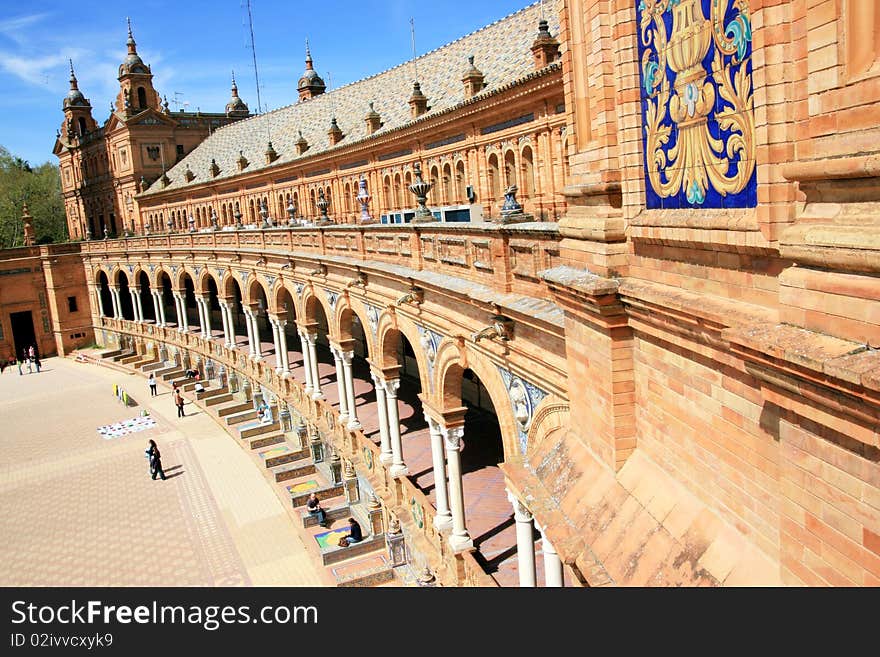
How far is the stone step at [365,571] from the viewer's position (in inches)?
701

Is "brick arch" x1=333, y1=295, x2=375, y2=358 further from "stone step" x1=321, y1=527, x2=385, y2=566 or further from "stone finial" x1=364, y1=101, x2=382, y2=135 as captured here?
"stone finial" x1=364, y1=101, x2=382, y2=135

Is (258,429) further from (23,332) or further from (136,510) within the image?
(23,332)

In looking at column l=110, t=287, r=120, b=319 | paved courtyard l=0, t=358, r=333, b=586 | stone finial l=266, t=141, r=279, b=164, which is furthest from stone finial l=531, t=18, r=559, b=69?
column l=110, t=287, r=120, b=319

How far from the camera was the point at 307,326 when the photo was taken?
26.6 metres

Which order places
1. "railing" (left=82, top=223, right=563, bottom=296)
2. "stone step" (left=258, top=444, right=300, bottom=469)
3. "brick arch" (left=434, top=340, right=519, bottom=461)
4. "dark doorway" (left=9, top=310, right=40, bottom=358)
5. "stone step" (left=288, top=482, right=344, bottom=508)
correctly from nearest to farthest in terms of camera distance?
"railing" (left=82, top=223, right=563, bottom=296) → "brick arch" (left=434, top=340, right=519, bottom=461) → "stone step" (left=288, top=482, right=344, bottom=508) → "stone step" (left=258, top=444, right=300, bottom=469) → "dark doorway" (left=9, top=310, right=40, bottom=358)

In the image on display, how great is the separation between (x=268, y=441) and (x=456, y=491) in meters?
15.6

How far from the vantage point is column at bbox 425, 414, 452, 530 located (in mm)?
16203

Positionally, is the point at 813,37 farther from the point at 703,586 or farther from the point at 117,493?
the point at 117,493

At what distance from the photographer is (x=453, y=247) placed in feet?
43.9

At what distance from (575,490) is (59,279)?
2294 inches

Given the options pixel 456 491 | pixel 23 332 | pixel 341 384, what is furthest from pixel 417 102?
pixel 23 332

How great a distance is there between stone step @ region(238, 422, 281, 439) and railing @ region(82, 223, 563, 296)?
7.79 meters

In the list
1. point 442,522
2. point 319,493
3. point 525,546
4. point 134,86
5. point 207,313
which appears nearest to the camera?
point 525,546

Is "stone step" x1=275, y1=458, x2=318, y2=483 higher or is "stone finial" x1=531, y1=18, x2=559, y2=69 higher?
"stone finial" x1=531, y1=18, x2=559, y2=69
